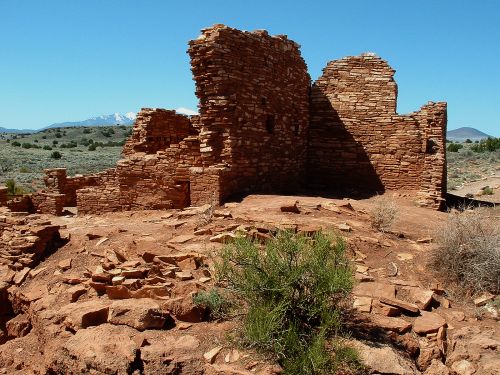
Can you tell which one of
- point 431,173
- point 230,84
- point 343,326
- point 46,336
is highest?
point 230,84

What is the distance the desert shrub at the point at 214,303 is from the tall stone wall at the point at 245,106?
4.85 m

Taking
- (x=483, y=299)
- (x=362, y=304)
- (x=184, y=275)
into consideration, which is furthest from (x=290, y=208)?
(x=483, y=299)

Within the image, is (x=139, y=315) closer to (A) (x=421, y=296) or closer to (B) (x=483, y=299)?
(A) (x=421, y=296)

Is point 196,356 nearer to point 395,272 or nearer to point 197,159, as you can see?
point 395,272

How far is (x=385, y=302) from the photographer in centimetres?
565

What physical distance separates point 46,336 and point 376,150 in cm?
1059

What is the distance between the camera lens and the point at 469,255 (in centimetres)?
675

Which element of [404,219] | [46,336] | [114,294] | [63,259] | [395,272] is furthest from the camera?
[404,219]

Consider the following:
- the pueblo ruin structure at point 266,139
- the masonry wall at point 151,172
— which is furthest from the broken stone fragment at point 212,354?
the masonry wall at point 151,172

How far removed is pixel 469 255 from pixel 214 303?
12.4 ft

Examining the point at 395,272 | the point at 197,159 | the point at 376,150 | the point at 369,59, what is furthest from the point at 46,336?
the point at 369,59

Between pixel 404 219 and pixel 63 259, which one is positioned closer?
pixel 63 259

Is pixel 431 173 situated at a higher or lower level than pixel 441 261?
higher

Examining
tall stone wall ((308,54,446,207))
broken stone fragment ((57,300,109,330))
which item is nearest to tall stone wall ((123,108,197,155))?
tall stone wall ((308,54,446,207))
